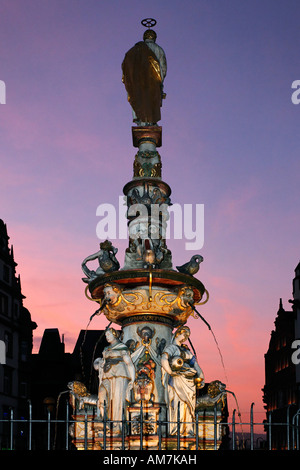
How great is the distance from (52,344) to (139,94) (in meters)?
59.5

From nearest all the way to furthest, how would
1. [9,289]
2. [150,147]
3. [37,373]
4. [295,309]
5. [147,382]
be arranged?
[147,382]
[150,147]
[9,289]
[295,309]
[37,373]

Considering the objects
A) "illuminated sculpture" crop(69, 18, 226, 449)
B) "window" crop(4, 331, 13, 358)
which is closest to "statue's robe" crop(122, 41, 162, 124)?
"illuminated sculpture" crop(69, 18, 226, 449)

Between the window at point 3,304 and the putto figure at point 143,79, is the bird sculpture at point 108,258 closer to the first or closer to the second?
the putto figure at point 143,79

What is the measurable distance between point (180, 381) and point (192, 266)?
312 centimetres

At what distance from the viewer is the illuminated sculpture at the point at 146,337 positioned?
16.5 m

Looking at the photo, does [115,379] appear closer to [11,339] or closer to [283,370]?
[11,339]

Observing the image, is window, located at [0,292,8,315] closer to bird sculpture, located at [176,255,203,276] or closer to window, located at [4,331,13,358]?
window, located at [4,331,13,358]

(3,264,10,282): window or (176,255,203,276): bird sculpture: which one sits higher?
(3,264,10,282): window

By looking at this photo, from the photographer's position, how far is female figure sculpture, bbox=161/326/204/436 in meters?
16.5

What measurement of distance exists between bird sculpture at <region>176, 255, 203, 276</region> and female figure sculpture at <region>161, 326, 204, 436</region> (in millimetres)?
1886

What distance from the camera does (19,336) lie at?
191 feet
